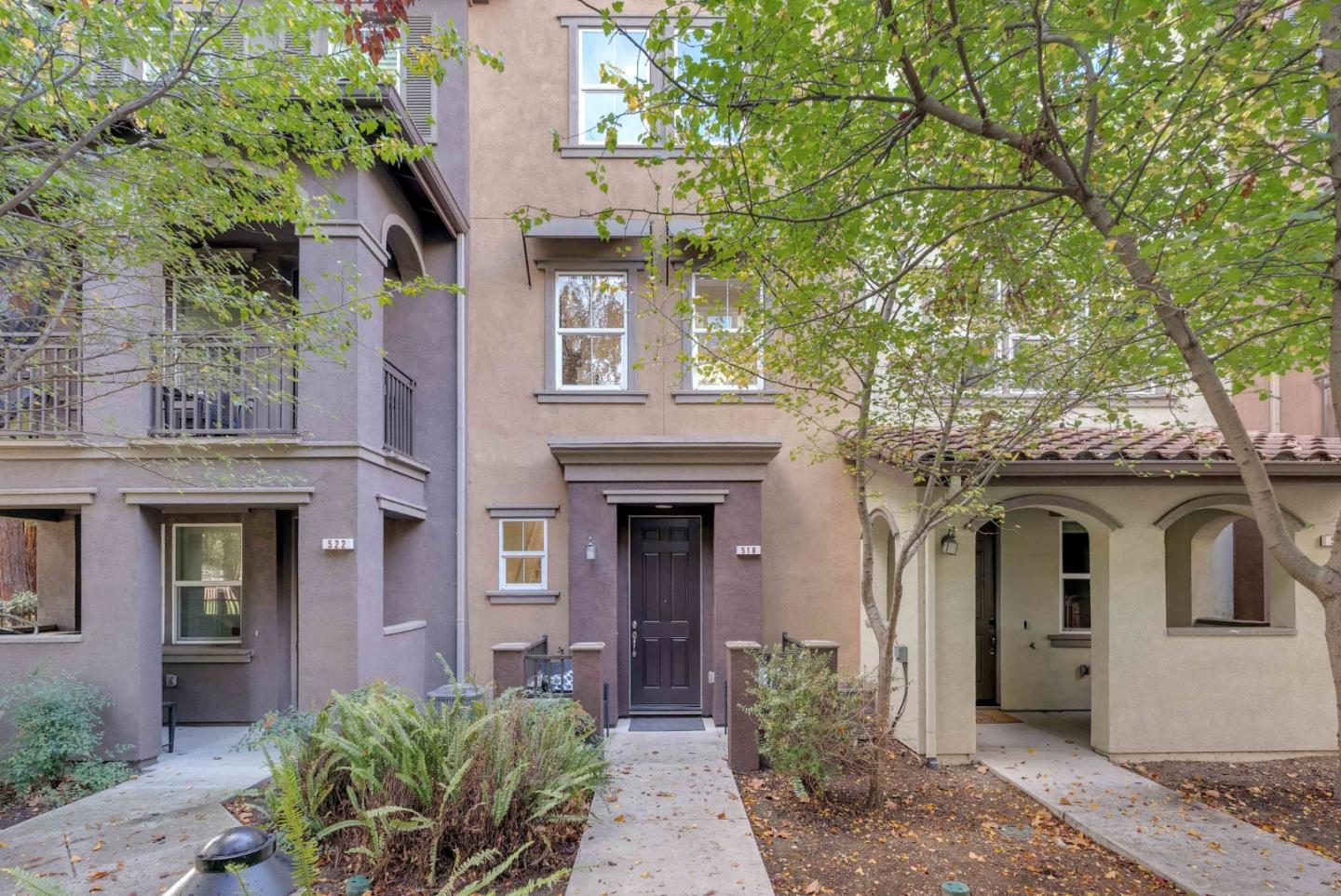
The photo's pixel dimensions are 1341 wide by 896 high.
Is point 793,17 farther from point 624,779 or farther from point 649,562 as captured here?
point 649,562

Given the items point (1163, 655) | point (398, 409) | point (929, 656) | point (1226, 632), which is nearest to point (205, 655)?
point (398, 409)

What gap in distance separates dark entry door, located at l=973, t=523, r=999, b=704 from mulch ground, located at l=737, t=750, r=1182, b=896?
336 cm

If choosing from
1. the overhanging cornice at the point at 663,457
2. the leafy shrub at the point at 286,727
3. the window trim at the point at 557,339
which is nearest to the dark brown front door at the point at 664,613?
the overhanging cornice at the point at 663,457

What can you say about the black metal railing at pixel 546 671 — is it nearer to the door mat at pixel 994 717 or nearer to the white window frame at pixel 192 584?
the white window frame at pixel 192 584

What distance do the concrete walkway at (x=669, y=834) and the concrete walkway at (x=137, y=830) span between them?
105 inches

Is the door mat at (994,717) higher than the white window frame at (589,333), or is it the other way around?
the white window frame at (589,333)

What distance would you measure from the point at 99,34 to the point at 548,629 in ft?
24.7

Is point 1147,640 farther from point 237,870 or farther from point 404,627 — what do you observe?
point 237,870

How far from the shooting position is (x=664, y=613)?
9.87 meters

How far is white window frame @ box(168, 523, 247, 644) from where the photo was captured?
9414 millimetres

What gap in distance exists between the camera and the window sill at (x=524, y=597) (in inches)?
387

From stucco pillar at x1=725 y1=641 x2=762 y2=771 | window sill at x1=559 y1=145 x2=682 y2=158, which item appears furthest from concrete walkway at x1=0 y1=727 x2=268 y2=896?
window sill at x1=559 y1=145 x2=682 y2=158

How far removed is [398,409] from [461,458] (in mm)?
1104

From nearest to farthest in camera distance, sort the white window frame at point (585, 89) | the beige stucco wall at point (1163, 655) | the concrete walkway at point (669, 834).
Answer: the concrete walkway at point (669, 834), the beige stucco wall at point (1163, 655), the white window frame at point (585, 89)
